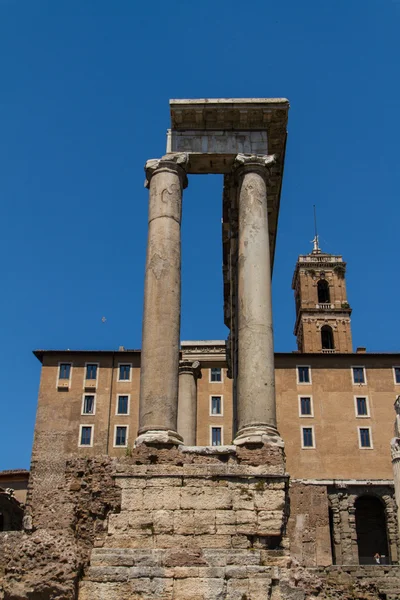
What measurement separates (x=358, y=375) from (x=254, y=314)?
Answer: 42799 mm

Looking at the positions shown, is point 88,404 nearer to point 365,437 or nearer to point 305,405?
point 305,405

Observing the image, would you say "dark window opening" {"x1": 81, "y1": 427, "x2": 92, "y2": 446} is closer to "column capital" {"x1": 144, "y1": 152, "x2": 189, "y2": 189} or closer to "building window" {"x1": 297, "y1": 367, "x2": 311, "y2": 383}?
"building window" {"x1": 297, "y1": 367, "x2": 311, "y2": 383}

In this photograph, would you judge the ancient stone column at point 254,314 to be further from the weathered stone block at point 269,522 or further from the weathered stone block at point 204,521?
the weathered stone block at point 204,521

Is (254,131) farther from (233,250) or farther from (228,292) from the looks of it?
Result: (228,292)

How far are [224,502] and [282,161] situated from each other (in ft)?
37.6

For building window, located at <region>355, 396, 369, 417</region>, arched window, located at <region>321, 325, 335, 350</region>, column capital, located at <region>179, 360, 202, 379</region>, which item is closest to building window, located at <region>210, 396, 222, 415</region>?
building window, located at <region>355, 396, 369, 417</region>

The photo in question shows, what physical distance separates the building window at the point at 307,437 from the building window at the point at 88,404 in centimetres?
1663

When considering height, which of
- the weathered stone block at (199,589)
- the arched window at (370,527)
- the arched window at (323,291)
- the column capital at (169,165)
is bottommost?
the weathered stone block at (199,589)

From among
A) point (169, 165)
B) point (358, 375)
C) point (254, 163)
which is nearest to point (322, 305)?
point (358, 375)

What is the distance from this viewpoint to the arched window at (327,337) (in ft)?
290

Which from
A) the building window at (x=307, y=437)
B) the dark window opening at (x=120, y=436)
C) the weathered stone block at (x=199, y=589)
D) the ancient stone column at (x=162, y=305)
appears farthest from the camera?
the dark window opening at (x=120, y=436)

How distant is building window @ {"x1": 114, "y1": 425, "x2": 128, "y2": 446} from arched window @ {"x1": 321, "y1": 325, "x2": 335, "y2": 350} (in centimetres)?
3717

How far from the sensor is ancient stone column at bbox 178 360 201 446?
1075 inches

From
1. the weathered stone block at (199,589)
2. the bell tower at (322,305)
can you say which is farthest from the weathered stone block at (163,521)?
the bell tower at (322,305)
